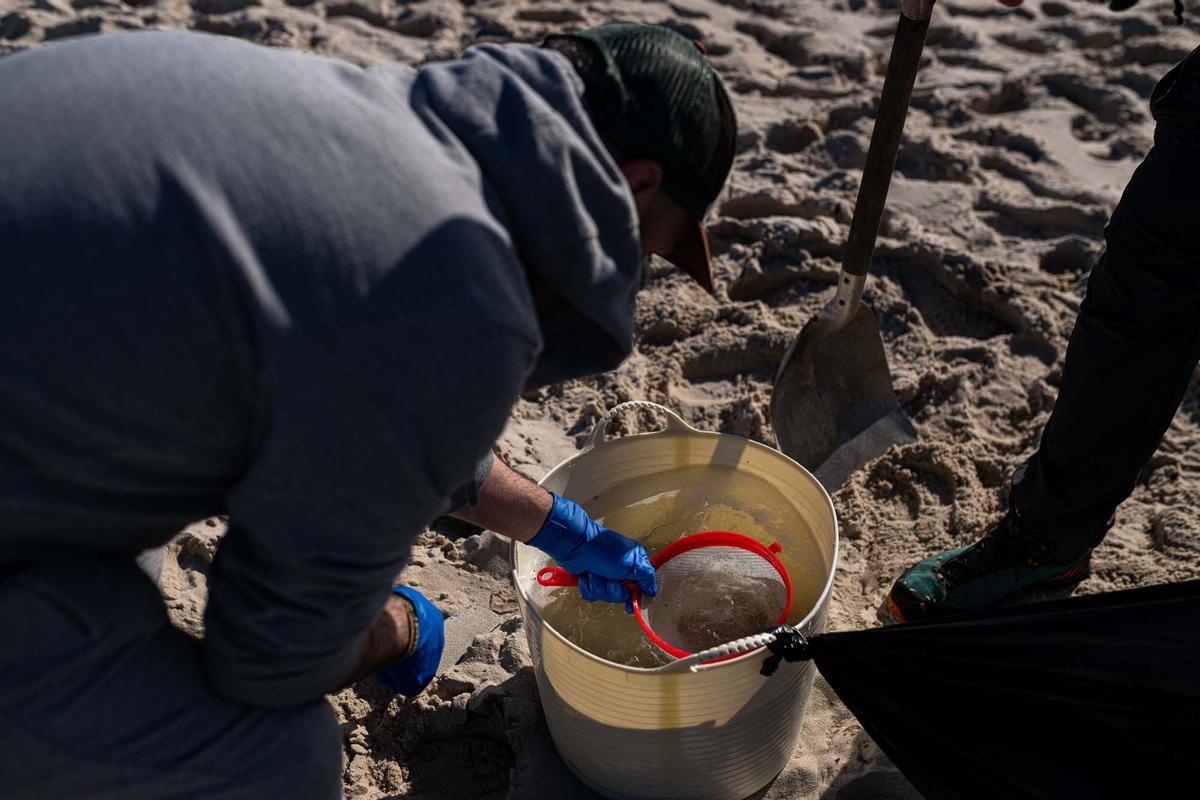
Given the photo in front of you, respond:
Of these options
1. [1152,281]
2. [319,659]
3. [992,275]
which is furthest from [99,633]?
[992,275]

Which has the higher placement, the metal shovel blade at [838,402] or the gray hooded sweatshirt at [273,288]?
the gray hooded sweatshirt at [273,288]

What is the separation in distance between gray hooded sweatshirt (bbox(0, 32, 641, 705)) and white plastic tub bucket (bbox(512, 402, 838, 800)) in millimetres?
461

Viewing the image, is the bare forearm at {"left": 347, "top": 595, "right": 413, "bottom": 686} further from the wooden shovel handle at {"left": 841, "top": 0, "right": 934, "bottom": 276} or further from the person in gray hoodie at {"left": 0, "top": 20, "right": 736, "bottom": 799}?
the wooden shovel handle at {"left": 841, "top": 0, "right": 934, "bottom": 276}

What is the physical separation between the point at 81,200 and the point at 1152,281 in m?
1.38

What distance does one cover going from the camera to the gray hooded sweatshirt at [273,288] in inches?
31.0

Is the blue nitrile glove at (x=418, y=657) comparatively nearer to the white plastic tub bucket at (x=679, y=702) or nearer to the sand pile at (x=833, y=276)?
the white plastic tub bucket at (x=679, y=702)

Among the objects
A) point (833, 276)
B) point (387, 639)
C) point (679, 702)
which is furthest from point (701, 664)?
point (833, 276)

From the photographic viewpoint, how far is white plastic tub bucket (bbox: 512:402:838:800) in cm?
127

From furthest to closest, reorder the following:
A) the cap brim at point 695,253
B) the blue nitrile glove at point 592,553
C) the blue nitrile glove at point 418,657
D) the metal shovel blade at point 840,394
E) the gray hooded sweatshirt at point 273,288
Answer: the metal shovel blade at point 840,394 < the blue nitrile glove at point 592,553 < the blue nitrile glove at point 418,657 < the cap brim at point 695,253 < the gray hooded sweatshirt at point 273,288

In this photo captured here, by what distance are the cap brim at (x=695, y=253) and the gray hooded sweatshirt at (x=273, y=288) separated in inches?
6.0

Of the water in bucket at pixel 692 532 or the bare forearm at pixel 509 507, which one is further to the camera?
the water in bucket at pixel 692 532

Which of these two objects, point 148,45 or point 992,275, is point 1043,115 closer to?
point 992,275

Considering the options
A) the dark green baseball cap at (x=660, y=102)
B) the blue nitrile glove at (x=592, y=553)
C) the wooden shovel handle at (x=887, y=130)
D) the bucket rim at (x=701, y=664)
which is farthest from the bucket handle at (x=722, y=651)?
the wooden shovel handle at (x=887, y=130)

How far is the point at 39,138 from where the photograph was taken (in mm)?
803
